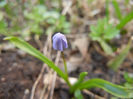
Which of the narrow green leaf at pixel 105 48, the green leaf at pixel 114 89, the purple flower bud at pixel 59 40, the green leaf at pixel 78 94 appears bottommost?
the green leaf at pixel 78 94

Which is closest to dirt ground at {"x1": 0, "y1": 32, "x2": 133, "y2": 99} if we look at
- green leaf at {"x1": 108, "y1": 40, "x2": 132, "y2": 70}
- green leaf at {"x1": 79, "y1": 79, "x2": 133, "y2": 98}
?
green leaf at {"x1": 108, "y1": 40, "x2": 132, "y2": 70}

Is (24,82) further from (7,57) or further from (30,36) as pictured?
(30,36)

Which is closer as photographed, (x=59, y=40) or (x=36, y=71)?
(x=59, y=40)

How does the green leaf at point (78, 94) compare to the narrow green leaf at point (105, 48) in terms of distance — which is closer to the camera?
the green leaf at point (78, 94)

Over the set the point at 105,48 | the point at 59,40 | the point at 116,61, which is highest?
the point at 59,40

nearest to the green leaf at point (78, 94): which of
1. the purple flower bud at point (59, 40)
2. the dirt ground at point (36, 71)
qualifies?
the dirt ground at point (36, 71)

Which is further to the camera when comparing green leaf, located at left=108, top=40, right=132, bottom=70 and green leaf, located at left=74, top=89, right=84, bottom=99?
green leaf, located at left=108, top=40, right=132, bottom=70

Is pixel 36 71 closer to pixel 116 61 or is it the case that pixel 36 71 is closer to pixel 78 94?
pixel 78 94

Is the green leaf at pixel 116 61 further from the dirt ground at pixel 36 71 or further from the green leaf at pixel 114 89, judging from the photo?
the green leaf at pixel 114 89

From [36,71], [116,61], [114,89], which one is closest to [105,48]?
[116,61]

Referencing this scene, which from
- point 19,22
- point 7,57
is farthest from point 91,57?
point 19,22

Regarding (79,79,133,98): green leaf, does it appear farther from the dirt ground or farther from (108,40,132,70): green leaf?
(108,40,132,70): green leaf
